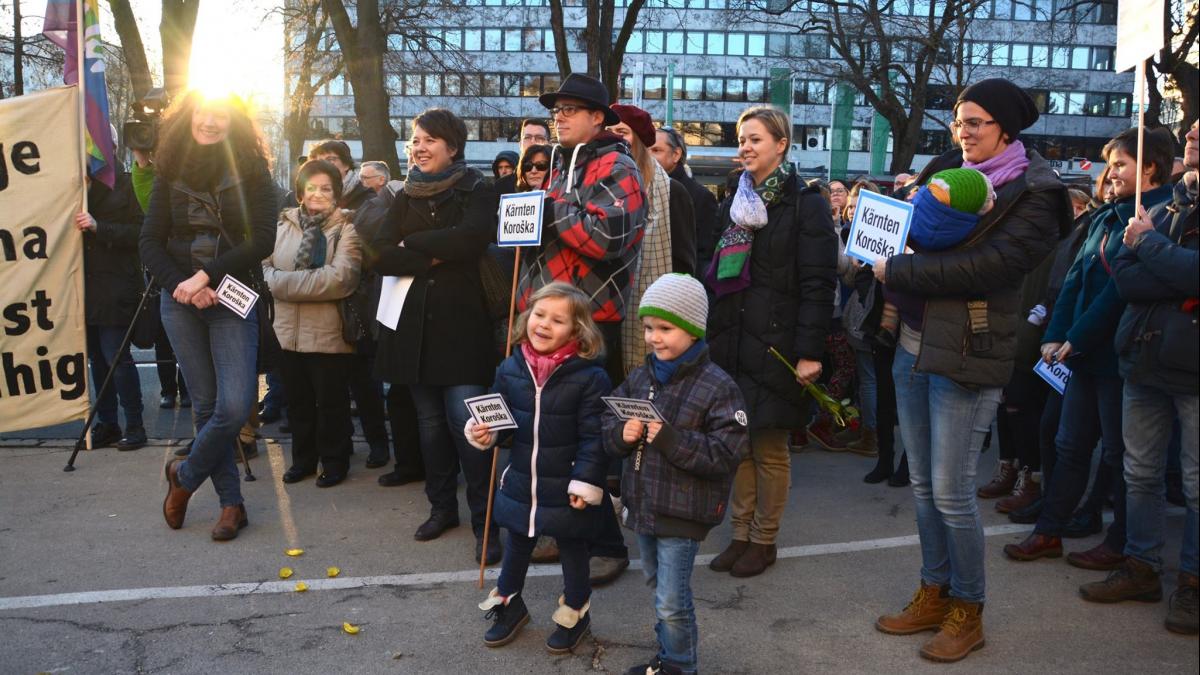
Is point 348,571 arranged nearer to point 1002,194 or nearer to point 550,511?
point 550,511

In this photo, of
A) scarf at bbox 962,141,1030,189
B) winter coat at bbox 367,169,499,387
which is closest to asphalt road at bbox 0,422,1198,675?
winter coat at bbox 367,169,499,387

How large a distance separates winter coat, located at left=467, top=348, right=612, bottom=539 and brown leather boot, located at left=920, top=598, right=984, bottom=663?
4.39 ft

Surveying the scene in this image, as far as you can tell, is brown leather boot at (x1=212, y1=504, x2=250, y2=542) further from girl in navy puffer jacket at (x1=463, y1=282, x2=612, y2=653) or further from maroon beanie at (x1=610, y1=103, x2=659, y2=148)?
maroon beanie at (x1=610, y1=103, x2=659, y2=148)

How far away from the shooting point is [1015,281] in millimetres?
3684

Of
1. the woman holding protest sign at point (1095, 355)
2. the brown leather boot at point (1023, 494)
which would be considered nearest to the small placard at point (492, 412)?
the woman holding protest sign at point (1095, 355)

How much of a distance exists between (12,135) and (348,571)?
307 cm

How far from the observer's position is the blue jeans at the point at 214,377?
199 inches

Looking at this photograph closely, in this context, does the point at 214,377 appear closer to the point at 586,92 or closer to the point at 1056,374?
the point at 586,92

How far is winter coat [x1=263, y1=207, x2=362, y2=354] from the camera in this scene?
5.88m

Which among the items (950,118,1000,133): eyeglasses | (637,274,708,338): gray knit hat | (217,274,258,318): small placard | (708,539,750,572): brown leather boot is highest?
(950,118,1000,133): eyeglasses

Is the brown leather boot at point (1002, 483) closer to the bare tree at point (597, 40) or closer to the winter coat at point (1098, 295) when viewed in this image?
the winter coat at point (1098, 295)

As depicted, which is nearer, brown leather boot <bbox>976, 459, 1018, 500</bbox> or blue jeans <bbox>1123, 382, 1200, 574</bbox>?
blue jeans <bbox>1123, 382, 1200, 574</bbox>

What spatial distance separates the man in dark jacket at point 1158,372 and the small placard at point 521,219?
2301 mm

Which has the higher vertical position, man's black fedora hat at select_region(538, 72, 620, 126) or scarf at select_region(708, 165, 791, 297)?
man's black fedora hat at select_region(538, 72, 620, 126)
